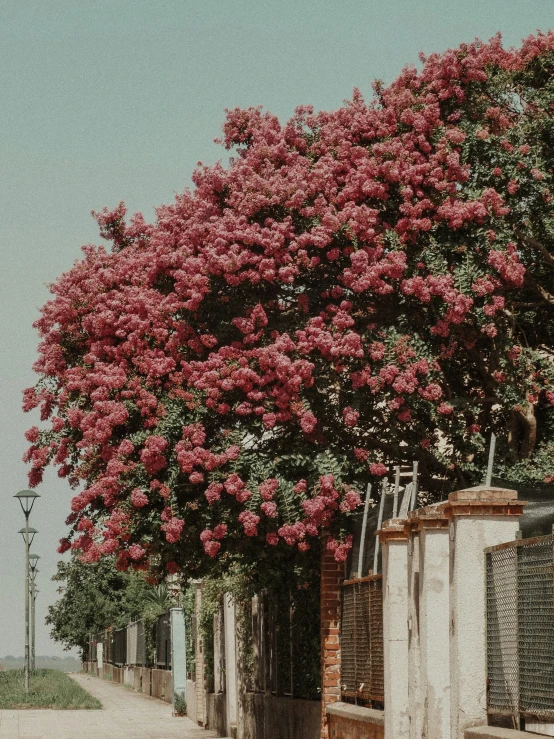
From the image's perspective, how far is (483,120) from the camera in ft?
56.1

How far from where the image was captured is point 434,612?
1102 centimetres

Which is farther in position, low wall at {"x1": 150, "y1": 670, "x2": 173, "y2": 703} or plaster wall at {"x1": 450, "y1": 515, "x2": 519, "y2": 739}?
low wall at {"x1": 150, "y1": 670, "x2": 173, "y2": 703}

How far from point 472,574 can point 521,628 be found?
0.95 m

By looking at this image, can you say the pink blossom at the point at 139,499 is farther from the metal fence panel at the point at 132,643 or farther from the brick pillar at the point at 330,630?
the metal fence panel at the point at 132,643

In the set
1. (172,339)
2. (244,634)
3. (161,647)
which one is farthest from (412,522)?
(161,647)

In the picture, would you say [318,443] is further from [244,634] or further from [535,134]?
[244,634]

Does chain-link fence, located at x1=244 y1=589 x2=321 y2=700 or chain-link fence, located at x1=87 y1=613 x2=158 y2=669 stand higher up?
chain-link fence, located at x1=244 y1=589 x2=321 y2=700

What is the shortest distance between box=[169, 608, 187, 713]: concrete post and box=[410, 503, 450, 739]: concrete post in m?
22.8

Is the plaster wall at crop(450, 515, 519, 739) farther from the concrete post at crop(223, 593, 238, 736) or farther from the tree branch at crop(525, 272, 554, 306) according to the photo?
the concrete post at crop(223, 593, 238, 736)

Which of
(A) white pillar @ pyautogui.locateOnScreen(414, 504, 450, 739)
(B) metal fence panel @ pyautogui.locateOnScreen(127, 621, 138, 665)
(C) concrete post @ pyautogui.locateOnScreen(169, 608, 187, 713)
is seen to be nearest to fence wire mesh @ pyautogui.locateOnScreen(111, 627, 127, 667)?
(B) metal fence panel @ pyautogui.locateOnScreen(127, 621, 138, 665)

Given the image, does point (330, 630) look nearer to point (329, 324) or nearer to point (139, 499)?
point (139, 499)

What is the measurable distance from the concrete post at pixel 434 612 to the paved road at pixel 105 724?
14517mm

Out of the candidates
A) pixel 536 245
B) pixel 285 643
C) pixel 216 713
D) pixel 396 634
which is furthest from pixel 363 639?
pixel 216 713

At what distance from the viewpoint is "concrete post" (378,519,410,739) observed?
1250cm
